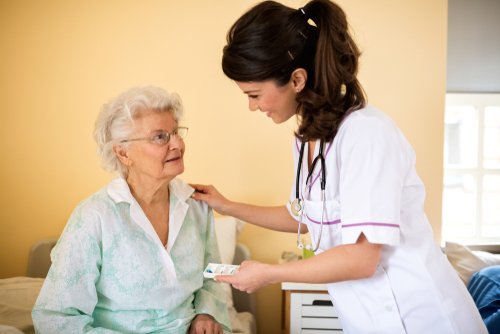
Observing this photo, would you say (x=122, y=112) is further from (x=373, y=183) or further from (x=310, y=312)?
(x=310, y=312)

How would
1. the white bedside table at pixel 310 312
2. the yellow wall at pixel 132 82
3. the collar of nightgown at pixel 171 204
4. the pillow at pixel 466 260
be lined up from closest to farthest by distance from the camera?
1. the collar of nightgown at pixel 171 204
2. the white bedside table at pixel 310 312
3. the pillow at pixel 466 260
4. the yellow wall at pixel 132 82

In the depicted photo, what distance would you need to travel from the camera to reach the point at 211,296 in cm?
171

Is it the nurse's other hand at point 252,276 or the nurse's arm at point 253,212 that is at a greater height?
the nurse's arm at point 253,212

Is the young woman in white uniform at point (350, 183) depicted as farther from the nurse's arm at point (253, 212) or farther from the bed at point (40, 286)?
the bed at point (40, 286)

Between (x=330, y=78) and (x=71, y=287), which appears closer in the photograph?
(x=330, y=78)

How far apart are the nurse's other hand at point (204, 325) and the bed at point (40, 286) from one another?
0.45 meters

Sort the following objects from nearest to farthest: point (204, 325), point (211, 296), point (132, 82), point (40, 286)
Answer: point (204, 325)
point (211, 296)
point (40, 286)
point (132, 82)

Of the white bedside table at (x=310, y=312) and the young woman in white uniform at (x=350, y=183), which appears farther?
the white bedside table at (x=310, y=312)

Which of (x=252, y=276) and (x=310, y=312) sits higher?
(x=252, y=276)

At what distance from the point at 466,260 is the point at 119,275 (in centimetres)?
189

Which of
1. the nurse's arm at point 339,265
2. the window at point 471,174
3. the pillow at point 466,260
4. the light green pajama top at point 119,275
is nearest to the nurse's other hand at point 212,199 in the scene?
the light green pajama top at point 119,275

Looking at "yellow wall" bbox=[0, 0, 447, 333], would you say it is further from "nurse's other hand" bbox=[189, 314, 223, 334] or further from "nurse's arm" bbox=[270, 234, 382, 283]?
"nurse's arm" bbox=[270, 234, 382, 283]

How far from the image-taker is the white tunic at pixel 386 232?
1003 mm

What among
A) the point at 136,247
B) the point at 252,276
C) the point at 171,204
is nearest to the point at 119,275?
the point at 136,247
